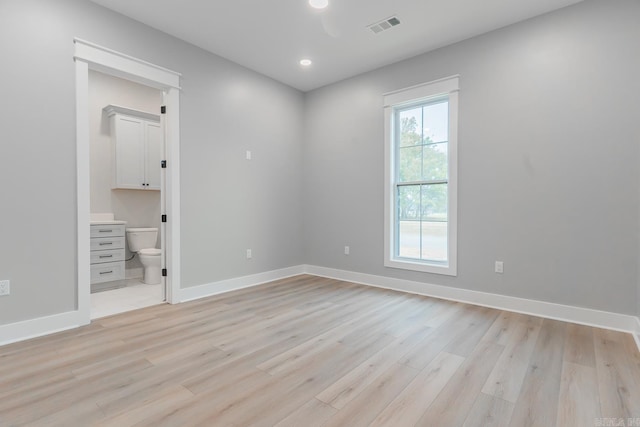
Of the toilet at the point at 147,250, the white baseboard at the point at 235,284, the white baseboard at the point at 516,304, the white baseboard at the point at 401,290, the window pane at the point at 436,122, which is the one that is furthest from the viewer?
the toilet at the point at 147,250

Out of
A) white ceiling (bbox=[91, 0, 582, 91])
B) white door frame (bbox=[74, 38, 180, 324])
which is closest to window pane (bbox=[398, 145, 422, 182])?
white ceiling (bbox=[91, 0, 582, 91])

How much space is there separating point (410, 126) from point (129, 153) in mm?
4031

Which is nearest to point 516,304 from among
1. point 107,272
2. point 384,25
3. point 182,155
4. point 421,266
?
point 421,266

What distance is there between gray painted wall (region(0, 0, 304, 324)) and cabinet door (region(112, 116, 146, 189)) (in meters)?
1.69

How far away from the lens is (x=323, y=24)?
10.5 feet

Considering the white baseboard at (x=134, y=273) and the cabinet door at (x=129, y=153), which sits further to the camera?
the white baseboard at (x=134, y=273)

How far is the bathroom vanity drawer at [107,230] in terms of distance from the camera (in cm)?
406

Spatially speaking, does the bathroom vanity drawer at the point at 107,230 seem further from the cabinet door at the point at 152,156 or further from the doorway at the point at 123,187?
the cabinet door at the point at 152,156

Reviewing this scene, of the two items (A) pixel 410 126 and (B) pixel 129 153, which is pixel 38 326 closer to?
(B) pixel 129 153

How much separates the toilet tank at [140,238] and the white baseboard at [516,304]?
299cm

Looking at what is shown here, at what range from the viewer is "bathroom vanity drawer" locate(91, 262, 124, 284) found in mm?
4027

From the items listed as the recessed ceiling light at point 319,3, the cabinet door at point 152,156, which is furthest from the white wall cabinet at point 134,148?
the recessed ceiling light at point 319,3

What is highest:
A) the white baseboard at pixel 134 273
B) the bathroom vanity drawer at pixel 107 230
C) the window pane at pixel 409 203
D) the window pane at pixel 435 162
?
the window pane at pixel 435 162

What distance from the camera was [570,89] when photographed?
2902 mm
